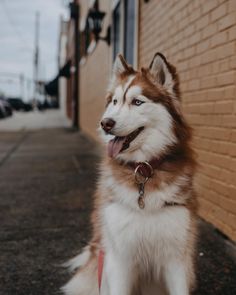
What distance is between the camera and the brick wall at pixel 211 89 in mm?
3688

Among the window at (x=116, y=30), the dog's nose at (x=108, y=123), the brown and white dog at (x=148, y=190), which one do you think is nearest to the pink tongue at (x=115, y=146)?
the brown and white dog at (x=148, y=190)

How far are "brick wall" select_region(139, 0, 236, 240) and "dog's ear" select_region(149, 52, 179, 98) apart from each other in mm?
1062

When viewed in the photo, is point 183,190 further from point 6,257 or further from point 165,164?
point 6,257

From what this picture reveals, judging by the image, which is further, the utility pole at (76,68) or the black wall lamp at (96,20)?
the utility pole at (76,68)

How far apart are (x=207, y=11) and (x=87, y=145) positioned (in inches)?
312

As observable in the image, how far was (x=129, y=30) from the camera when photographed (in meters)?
8.14

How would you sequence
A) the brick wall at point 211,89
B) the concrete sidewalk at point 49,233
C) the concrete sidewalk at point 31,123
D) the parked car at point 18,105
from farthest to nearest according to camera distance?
1. the parked car at point 18,105
2. the concrete sidewalk at point 31,123
3. the brick wall at point 211,89
4. the concrete sidewalk at point 49,233

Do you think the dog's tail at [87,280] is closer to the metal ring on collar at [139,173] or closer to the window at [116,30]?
the metal ring on collar at [139,173]

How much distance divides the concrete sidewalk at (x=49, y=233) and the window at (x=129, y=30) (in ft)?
7.43

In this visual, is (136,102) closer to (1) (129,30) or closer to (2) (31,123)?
(1) (129,30)

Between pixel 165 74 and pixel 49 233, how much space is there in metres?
2.35

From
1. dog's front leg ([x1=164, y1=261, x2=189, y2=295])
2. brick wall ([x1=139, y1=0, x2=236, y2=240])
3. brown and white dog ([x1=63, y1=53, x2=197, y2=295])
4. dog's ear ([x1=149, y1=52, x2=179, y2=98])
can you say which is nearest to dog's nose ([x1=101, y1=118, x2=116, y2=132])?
brown and white dog ([x1=63, y1=53, x2=197, y2=295])

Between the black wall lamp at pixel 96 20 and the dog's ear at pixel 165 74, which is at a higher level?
the black wall lamp at pixel 96 20

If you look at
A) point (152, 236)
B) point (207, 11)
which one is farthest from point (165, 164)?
point (207, 11)
